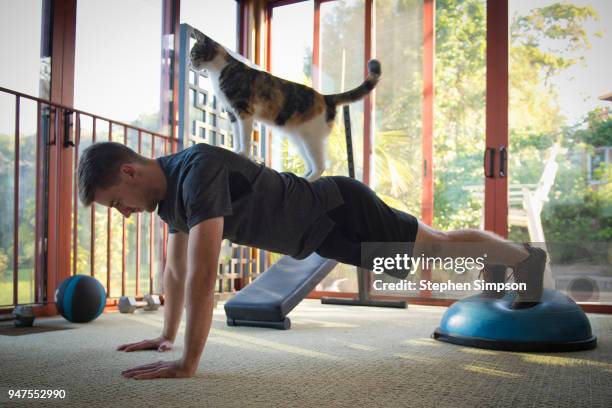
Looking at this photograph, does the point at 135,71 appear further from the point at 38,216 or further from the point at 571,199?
the point at 571,199

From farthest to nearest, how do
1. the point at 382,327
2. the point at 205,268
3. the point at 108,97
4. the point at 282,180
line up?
1. the point at 108,97
2. the point at 382,327
3. the point at 282,180
4. the point at 205,268

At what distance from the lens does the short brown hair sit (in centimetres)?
161

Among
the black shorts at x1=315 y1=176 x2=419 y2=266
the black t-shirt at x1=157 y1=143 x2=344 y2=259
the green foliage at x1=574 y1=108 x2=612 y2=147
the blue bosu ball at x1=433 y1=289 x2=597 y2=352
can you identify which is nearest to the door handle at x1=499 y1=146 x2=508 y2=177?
the green foliage at x1=574 y1=108 x2=612 y2=147

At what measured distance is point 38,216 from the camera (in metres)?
3.20

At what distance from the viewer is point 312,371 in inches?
71.5

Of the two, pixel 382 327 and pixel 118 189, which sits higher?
pixel 118 189

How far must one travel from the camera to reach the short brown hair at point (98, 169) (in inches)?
63.4

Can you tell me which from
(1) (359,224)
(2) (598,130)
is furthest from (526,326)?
(2) (598,130)

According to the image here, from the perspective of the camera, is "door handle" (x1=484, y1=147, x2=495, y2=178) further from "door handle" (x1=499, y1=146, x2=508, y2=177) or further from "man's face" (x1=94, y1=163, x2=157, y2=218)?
"man's face" (x1=94, y1=163, x2=157, y2=218)

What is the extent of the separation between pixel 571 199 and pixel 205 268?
3437 mm

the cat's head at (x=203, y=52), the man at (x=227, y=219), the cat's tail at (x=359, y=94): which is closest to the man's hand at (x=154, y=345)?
the man at (x=227, y=219)

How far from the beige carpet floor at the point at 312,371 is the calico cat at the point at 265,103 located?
0.74 metres

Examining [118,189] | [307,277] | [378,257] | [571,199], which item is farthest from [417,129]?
[118,189]

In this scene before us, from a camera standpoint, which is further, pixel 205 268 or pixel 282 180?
pixel 282 180
